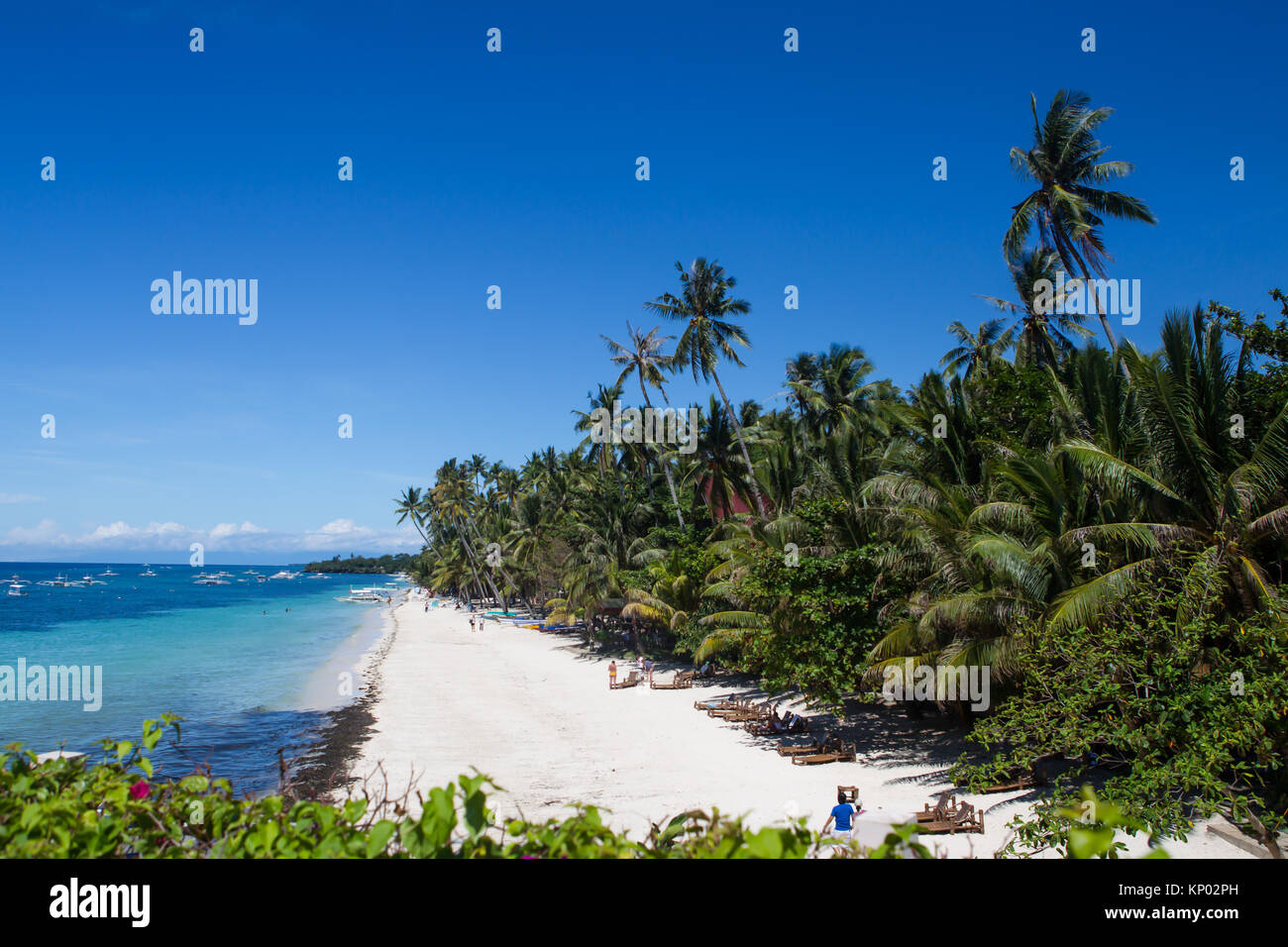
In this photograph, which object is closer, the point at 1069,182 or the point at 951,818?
the point at 951,818

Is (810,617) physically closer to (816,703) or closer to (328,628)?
(816,703)

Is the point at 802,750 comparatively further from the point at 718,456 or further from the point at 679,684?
the point at 718,456

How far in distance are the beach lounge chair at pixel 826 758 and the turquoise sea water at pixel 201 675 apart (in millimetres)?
11603

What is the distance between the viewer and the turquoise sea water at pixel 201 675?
2108 cm

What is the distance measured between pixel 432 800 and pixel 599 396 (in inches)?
1667

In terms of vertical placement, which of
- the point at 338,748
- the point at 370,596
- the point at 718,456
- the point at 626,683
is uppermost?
the point at 718,456

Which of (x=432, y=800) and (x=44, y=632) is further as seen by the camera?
(x=44, y=632)

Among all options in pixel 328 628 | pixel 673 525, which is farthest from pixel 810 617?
pixel 328 628

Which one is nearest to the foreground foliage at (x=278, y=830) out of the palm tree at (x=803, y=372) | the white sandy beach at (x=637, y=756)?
the white sandy beach at (x=637, y=756)

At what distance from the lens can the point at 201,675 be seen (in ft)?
117

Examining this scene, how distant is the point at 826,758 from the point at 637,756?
15.5 ft

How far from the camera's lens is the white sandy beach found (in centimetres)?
1355

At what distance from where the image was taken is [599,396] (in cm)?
4450

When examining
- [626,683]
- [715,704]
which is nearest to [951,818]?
[715,704]
